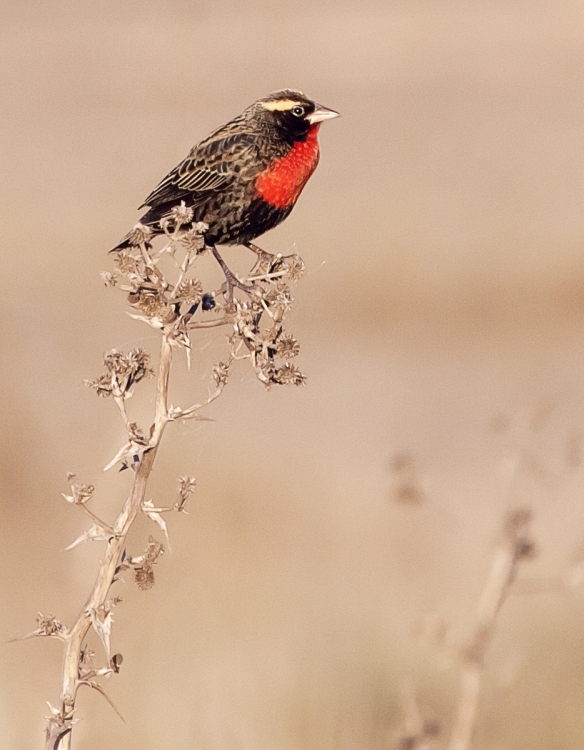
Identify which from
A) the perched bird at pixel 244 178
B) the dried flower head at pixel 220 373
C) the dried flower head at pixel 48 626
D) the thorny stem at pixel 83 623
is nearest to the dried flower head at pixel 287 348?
the dried flower head at pixel 220 373

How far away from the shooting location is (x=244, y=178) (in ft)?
11.6

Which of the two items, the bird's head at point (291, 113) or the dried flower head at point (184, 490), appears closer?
the dried flower head at point (184, 490)

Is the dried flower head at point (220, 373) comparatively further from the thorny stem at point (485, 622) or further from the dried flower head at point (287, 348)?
the thorny stem at point (485, 622)

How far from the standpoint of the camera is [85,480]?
616 centimetres

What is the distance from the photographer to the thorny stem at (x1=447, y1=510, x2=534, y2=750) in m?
1.99

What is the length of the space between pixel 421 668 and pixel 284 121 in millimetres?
2012

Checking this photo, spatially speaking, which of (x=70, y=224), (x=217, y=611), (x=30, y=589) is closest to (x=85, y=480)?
(x=30, y=589)

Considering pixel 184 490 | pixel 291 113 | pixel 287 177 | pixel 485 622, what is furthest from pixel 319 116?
pixel 485 622

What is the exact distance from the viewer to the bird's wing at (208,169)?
3.53 m

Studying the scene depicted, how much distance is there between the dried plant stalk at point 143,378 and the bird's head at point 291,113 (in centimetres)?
130

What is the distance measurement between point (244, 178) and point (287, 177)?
0.12 meters

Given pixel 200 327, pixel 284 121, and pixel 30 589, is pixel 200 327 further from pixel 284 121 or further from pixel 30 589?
pixel 30 589

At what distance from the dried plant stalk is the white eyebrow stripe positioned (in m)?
1.40

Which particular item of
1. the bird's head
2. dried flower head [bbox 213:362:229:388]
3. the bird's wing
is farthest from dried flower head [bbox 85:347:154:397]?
the bird's head
